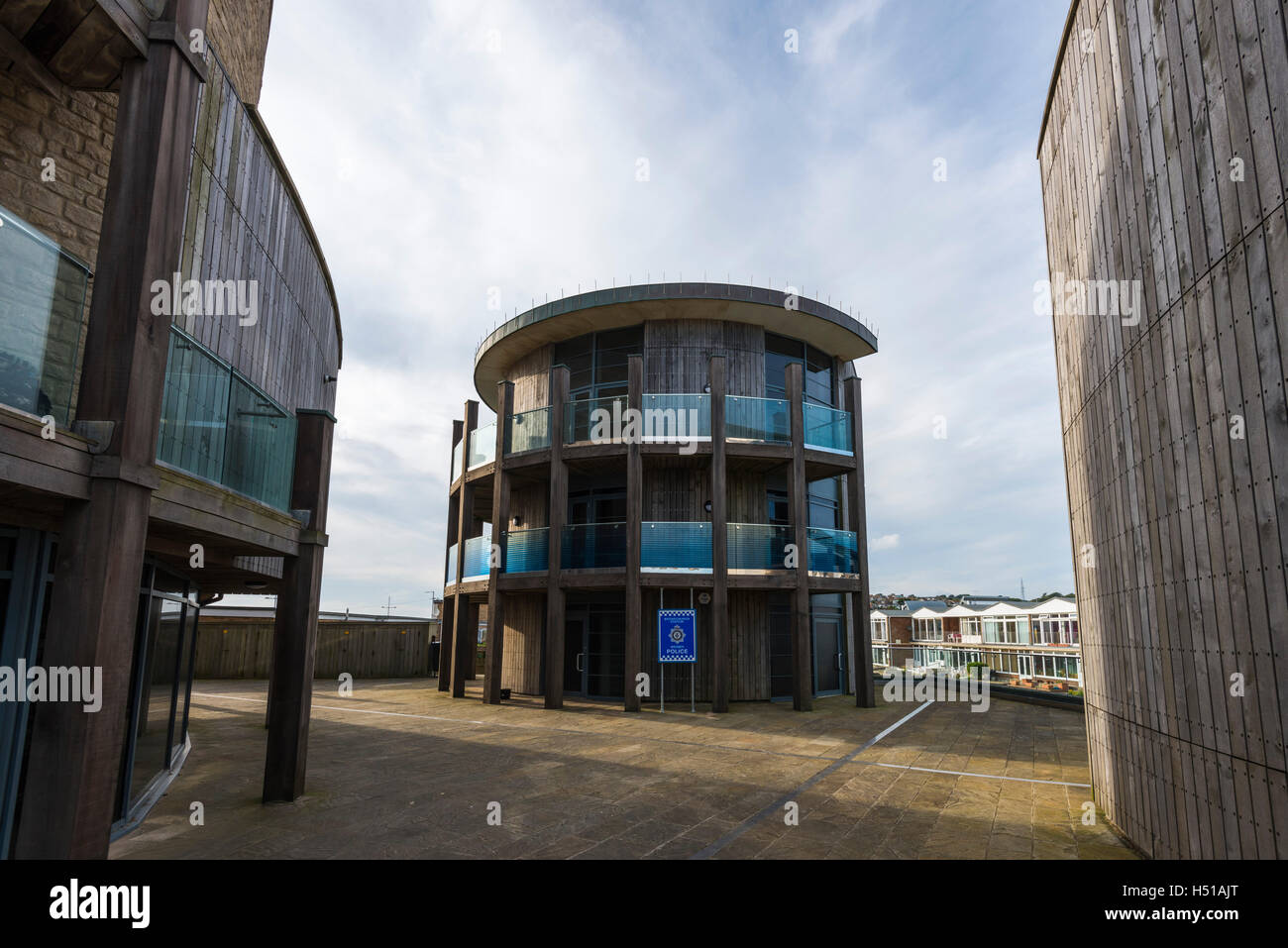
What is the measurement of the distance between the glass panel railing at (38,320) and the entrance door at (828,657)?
60.4ft

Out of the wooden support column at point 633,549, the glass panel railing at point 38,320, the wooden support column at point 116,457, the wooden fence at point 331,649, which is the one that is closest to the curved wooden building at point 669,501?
the wooden support column at point 633,549

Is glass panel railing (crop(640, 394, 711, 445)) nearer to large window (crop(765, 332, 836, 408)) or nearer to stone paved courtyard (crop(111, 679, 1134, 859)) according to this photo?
large window (crop(765, 332, 836, 408))

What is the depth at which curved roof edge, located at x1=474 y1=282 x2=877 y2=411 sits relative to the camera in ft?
60.1

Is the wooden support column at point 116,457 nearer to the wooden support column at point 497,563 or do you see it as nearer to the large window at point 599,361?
the wooden support column at point 497,563

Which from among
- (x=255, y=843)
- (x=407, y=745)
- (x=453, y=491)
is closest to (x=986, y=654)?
(x=453, y=491)

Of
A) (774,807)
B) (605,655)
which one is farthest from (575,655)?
(774,807)

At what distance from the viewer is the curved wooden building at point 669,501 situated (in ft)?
55.4

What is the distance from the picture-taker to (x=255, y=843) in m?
6.13

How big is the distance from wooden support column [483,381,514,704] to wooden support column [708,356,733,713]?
18.1 feet

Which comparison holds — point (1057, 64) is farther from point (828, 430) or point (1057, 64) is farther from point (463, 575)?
point (463, 575)

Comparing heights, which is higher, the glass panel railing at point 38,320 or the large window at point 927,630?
the glass panel railing at point 38,320
